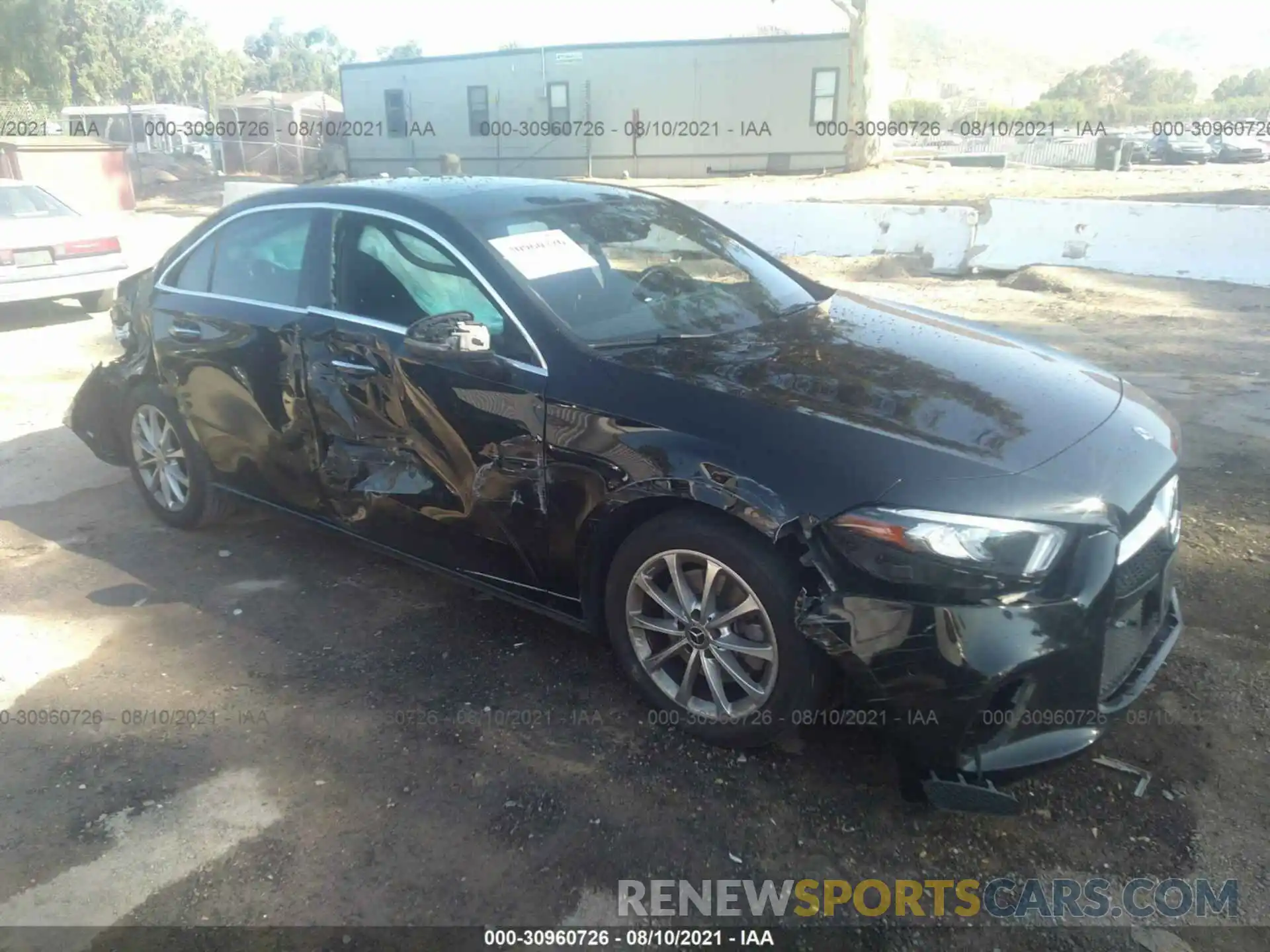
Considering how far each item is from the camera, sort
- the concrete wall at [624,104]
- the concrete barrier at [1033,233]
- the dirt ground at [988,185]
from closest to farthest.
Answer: the concrete barrier at [1033,233] → the dirt ground at [988,185] → the concrete wall at [624,104]

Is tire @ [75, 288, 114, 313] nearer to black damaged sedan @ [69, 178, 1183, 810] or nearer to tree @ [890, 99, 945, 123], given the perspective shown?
black damaged sedan @ [69, 178, 1183, 810]

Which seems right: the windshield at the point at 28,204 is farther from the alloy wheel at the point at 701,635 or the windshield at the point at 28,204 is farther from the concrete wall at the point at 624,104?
the concrete wall at the point at 624,104

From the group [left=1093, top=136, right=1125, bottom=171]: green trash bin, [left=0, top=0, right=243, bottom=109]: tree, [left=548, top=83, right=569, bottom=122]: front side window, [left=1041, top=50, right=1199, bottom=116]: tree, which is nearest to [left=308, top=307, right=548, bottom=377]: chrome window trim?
Result: [left=548, top=83, right=569, bottom=122]: front side window

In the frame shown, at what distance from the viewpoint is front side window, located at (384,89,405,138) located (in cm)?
3316

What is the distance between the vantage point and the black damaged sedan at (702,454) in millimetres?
2562

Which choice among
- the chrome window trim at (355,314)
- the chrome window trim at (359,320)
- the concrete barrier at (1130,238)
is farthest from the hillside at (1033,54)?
the chrome window trim at (359,320)

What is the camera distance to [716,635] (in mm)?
2951

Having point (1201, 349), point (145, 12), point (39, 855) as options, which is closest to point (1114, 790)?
point (39, 855)

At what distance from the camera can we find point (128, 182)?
19.0 meters

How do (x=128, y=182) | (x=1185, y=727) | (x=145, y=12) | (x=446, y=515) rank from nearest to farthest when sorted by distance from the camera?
(x=1185, y=727), (x=446, y=515), (x=128, y=182), (x=145, y=12)

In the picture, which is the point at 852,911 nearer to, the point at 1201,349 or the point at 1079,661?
the point at 1079,661

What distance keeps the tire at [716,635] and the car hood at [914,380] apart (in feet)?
1.15

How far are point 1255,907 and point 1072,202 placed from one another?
34.8 feet

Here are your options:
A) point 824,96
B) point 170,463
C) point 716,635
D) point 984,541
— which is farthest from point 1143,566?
point 824,96
